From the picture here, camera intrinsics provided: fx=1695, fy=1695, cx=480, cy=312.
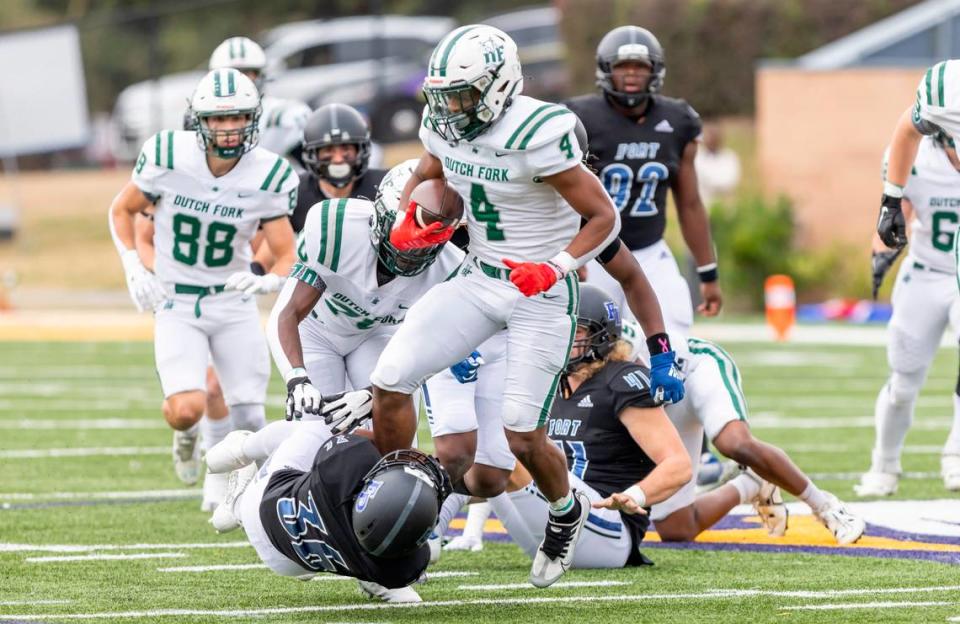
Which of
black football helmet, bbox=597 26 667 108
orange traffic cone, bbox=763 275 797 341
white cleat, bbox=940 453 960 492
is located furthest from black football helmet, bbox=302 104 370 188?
orange traffic cone, bbox=763 275 797 341

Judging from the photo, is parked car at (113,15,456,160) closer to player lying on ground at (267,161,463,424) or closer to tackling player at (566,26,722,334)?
tackling player at (566,26,722,334)

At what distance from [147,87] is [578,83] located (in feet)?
20.3

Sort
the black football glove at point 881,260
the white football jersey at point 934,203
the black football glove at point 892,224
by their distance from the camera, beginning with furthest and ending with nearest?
1. the black football glove at point 881,260
2. the white football jersey at point 934,203
3. the black football glove at point 892,224

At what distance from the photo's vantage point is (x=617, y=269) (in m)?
5.67

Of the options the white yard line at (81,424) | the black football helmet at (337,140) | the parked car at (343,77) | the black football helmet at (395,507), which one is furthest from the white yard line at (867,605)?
the parked car at (343,77)

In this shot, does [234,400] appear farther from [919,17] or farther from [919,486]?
[919,17]

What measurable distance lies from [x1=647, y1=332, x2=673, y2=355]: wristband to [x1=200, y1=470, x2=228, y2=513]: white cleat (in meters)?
2.04

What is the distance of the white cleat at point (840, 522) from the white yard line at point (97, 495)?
9.41 ft

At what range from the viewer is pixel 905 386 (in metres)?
7.30

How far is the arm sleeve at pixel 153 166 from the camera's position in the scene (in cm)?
700

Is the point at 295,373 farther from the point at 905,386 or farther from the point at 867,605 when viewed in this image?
the point at 905,386

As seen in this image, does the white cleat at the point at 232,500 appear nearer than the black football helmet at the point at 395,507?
No

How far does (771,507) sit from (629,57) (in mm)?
2161

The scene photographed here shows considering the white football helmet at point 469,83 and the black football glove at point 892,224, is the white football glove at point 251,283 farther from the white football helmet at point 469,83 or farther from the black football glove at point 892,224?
the black football glove at point 892,224
